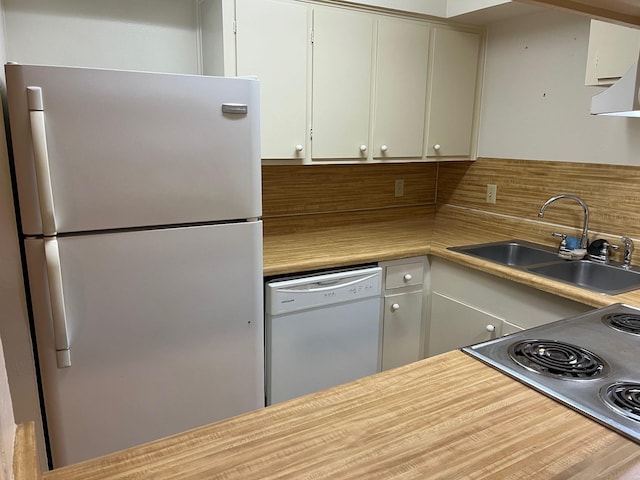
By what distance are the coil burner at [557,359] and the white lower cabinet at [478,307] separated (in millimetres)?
697

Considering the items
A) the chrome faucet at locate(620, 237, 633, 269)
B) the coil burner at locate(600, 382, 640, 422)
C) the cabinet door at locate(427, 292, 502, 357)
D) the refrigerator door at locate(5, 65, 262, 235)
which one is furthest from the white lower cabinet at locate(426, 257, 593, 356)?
the refrigerator door at locate(5, 65, 262, 235)

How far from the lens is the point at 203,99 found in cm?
161

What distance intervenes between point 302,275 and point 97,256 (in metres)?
0.88

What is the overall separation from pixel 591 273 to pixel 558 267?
5.7 inches

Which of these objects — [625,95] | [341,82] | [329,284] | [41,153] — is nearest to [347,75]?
[341,82]

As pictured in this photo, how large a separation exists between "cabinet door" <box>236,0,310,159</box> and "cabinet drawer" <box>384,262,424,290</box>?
2.42 ft

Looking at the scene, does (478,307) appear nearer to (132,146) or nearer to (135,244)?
(135,244)

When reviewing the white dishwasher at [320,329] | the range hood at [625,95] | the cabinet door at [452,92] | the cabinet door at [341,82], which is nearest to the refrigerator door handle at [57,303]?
the white dishwasher at [320,329]

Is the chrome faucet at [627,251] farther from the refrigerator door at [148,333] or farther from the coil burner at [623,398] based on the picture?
the refrigerator door at [148,333]

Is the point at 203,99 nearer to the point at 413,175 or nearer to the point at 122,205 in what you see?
the point at 122,205

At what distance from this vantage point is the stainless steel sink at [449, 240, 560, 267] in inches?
93.4

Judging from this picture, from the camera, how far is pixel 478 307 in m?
2.23

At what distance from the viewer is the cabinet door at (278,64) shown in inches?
80.4

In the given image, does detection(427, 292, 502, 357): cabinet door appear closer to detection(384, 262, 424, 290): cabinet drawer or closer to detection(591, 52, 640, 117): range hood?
detection(384, 262, 424, 290): cabinet drawer
